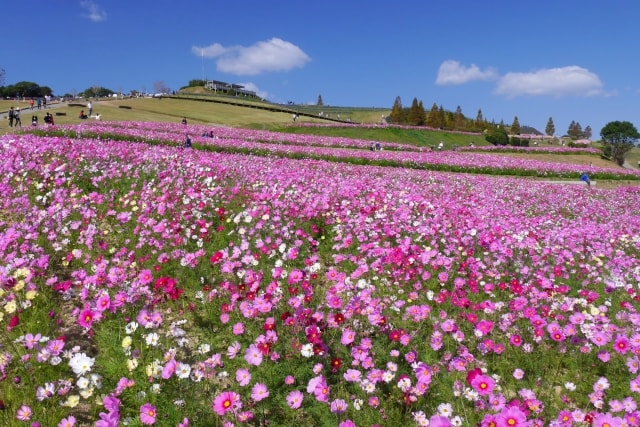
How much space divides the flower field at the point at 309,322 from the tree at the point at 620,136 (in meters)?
124

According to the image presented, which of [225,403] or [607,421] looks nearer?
[607,421]

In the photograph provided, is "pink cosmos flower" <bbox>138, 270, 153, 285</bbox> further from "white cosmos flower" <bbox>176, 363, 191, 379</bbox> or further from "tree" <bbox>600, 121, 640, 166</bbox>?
"tree" <bbox>600, 121, 640, 166</bbox>

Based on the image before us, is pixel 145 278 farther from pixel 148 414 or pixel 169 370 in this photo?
pixel 148 414

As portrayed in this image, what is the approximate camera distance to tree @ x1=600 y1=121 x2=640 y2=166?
107231mm

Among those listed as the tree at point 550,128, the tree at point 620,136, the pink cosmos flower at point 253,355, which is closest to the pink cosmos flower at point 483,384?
the pink cosmos flower at point 253,355

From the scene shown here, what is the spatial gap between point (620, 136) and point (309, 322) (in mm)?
132324

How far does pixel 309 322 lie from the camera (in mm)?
3500

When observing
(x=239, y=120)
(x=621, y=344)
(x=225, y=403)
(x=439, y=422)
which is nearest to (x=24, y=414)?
(x=225, y=403)

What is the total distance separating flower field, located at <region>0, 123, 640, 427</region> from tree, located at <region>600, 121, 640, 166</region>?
123766 mm

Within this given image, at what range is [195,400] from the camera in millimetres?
3160

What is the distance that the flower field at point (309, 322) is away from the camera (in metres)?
2.99

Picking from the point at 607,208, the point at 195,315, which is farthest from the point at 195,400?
the point at 607,208

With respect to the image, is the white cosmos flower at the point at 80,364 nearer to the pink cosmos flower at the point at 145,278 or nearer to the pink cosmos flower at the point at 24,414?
the pink cosmos flower at the point at 24,414

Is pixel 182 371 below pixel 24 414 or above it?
above
